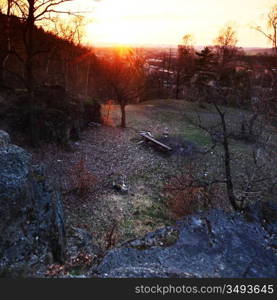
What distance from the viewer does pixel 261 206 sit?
7570 mm

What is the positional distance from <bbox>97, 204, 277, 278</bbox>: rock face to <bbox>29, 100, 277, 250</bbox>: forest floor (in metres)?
1.26

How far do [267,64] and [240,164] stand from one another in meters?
15.3

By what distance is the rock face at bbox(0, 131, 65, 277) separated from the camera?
14.5 ft

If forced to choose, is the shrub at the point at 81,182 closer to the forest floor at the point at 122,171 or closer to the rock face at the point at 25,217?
the forest floor at the point at 122,171

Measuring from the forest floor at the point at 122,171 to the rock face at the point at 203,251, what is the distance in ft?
4.15

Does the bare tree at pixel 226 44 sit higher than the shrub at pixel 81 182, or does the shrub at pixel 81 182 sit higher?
the bare tree at pixel 226 44

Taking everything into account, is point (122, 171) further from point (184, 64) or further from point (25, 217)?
point (184, 64)

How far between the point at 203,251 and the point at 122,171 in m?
6.01

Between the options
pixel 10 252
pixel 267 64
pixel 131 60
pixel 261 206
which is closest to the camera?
pixel 10 252

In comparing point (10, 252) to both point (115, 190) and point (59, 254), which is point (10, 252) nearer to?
point (59, 254)

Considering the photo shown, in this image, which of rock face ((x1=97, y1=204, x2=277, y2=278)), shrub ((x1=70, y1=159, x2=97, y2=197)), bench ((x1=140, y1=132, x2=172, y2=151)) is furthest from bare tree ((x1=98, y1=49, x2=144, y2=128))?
rock face ((x1=97, y1=204, x2=277, y2=278))

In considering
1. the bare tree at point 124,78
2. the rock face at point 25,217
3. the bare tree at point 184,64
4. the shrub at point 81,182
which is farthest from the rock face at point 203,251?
the bare tree at point 184,64

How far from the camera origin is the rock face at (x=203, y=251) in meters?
4.76

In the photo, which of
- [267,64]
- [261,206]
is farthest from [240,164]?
[267,64]
